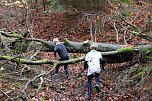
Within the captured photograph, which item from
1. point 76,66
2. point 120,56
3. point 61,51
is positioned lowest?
point 76,66

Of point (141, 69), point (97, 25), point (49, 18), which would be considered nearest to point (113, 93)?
point (141, 69)

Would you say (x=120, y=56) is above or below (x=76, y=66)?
above

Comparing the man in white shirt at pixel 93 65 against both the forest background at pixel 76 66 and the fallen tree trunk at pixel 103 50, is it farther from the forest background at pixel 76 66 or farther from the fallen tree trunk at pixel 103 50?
the fallen tree trunk at pixel 103 50

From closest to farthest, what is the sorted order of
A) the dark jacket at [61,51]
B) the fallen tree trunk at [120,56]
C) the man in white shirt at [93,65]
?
the man in white shirt at [93,65] < the fallen tree trunk at [120,56] < the dark jacket at [61,51]

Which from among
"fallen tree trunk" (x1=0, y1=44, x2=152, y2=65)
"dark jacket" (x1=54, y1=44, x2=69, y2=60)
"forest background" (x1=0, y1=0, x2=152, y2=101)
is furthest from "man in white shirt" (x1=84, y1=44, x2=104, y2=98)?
"dark jacket" (x1=54, y1=44, x2=69, y2=60)

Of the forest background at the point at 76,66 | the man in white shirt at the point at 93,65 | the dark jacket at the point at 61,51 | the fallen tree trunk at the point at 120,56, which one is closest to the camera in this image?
the forest background at the point at 76,66

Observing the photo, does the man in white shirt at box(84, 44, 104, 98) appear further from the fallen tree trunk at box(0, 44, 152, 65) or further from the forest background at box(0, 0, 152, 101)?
the fallen tree trunk at box(0, 44, 152, 65)

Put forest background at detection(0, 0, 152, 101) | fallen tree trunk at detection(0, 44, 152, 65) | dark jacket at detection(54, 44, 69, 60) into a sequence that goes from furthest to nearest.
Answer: dark jacket at detection(54, 44, 69, 60), fallen tree trunk at detection(0, 44, 152, 65), forest background at detection(0, 0, 152, 101)

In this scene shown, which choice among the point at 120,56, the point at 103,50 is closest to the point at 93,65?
the point at 120,56

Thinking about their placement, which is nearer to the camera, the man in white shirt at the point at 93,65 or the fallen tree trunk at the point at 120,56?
the man in white shirt at the point at 93,65

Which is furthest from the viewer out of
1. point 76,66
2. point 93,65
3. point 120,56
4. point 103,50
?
point 76,66

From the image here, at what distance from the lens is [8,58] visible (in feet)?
39.9

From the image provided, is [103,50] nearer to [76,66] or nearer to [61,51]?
[61,51]

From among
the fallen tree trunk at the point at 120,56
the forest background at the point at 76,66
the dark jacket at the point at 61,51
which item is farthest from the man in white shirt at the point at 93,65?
the dark jacket at the point at 61,51
